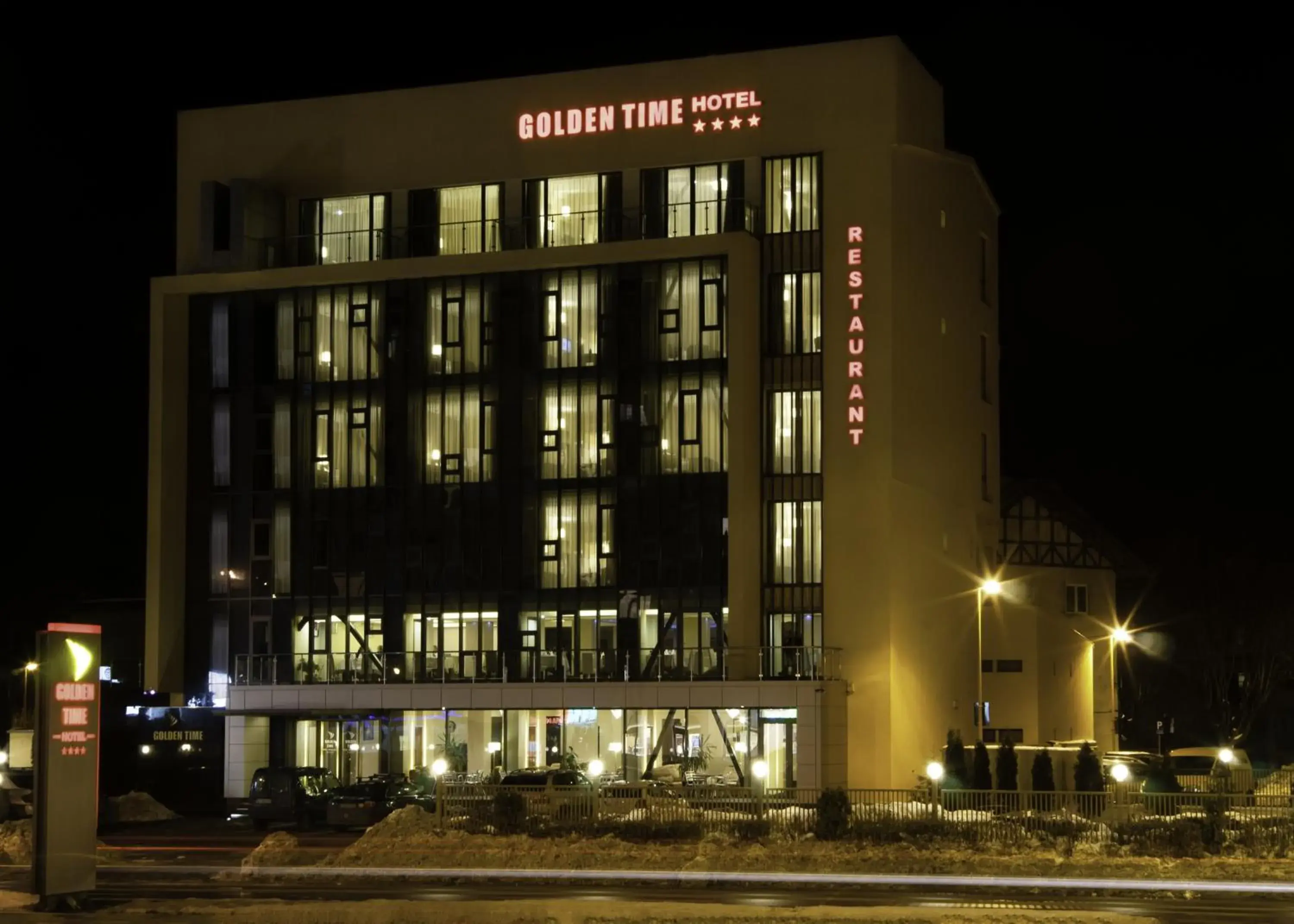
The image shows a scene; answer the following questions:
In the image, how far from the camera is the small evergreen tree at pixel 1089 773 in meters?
46.4

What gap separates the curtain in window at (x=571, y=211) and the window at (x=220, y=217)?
11647mm

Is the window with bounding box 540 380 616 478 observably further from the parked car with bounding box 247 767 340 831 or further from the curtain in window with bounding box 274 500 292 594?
the parked car with bounding box 247 767 340 831

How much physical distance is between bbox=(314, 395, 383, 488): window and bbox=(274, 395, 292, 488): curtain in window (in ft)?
3.04

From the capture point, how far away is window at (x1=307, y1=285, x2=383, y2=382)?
210 feet

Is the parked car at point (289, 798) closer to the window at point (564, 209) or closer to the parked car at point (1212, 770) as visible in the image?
the window at point (564, 209)

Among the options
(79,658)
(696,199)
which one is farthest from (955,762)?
(79,658)

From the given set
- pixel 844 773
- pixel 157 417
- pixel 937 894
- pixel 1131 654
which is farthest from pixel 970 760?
pixel 1131 654

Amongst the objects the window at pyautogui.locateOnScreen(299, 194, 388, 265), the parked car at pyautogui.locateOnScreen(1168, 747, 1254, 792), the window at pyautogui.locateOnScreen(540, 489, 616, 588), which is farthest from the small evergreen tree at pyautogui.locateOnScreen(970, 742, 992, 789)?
the window at pyautogui.locateOnScreen(299, 194, 388, 265)

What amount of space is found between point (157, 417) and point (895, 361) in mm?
26434

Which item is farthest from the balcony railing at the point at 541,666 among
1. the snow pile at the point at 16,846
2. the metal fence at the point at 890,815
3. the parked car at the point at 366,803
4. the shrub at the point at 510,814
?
the snow pile at the point at 16,846

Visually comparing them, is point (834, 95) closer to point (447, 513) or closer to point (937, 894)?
point (447, 513)

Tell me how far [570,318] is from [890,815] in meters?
28.2

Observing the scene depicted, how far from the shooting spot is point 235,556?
2569 inches

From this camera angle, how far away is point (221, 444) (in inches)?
2594
